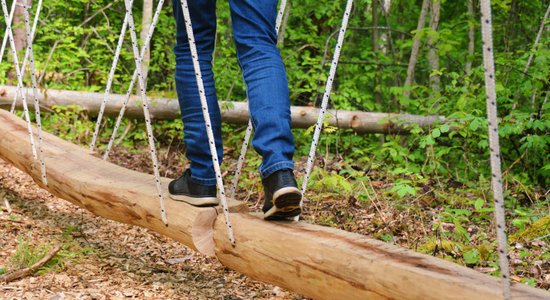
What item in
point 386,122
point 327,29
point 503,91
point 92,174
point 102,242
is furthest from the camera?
point 327,29

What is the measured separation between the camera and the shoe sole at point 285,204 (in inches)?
82.9

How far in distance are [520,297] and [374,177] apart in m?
3.74

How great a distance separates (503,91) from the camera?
5098 mm

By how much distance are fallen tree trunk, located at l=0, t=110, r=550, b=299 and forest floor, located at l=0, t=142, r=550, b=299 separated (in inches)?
11.3

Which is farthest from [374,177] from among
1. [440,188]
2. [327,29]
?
[327,29]

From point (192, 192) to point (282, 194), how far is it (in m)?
0.56

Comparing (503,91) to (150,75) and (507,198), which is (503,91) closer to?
(507,198)

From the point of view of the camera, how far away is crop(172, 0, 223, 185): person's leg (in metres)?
2.52

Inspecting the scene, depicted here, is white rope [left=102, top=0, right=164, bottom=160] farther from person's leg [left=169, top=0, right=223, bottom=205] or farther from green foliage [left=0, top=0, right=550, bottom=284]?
green foliage [left=0, top=0, right=550, bottom=284]

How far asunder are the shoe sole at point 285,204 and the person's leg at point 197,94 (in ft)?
1.42

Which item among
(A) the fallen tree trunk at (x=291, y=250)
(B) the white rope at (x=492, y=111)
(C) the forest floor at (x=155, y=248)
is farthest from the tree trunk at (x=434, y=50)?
(B) the white rope at (x=492, y=111)

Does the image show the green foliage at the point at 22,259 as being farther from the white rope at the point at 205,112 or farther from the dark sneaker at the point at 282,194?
the dark sneaker at the point at 282,194

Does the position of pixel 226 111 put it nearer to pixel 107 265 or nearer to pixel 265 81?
pixel 107 265

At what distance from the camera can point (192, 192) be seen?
254cm
